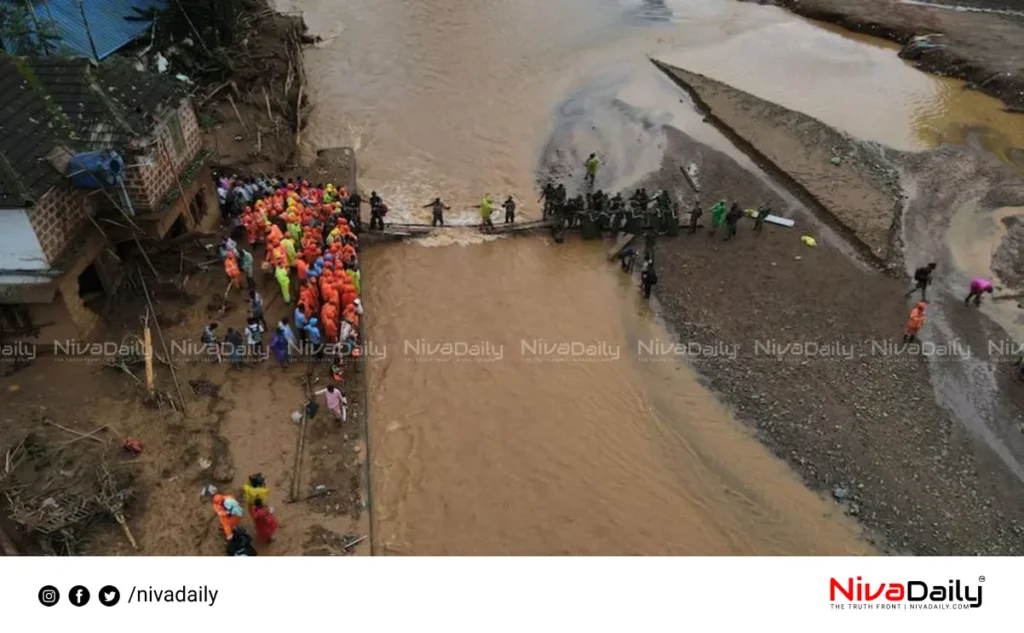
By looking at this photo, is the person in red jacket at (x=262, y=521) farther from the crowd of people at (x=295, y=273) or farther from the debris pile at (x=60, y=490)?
the debris pile at (x=60, y=490)

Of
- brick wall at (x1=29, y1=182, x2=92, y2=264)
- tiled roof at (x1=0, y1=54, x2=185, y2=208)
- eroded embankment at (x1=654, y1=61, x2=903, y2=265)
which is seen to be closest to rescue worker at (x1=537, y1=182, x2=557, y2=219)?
eroded embankment at (x1=654, y1=61, x2=903, y2=265)

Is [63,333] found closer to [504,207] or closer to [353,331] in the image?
[353,331]

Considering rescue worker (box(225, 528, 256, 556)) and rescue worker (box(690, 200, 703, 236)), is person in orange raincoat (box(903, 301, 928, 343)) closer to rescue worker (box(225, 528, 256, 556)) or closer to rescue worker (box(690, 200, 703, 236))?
rescue worker (box(690, 200, 703, 236))

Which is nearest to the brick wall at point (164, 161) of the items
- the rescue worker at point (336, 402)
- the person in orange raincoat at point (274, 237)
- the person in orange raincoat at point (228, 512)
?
the person in orange raincoat at point (274, 237)

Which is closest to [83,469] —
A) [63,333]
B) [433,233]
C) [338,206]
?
[63,333]
